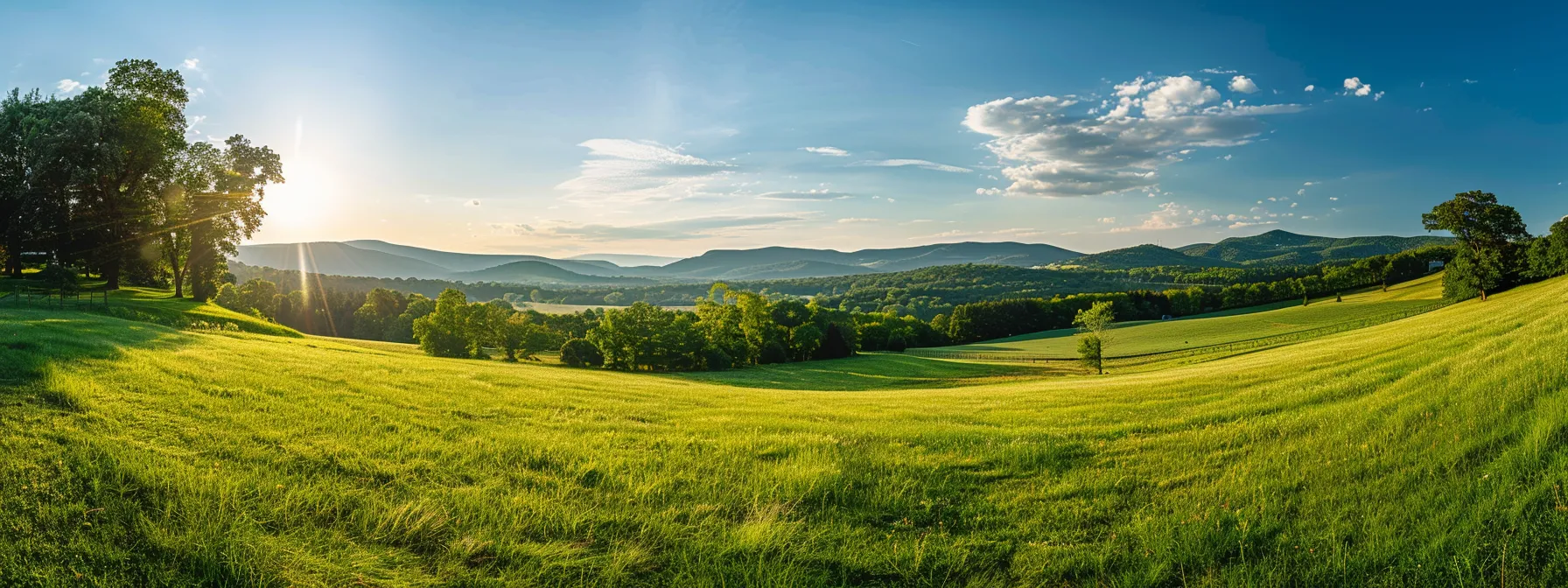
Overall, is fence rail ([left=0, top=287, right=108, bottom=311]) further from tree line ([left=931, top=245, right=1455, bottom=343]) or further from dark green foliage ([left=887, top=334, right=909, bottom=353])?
tree line ([left=931, top=245, right=1455, bottom=343])

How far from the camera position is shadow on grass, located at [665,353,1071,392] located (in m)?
45.0

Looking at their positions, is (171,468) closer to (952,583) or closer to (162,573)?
(162,573)

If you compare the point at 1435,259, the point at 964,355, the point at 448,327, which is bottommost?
the point at 964,355

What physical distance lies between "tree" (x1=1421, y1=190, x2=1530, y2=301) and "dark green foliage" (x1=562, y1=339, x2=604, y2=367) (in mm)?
84285

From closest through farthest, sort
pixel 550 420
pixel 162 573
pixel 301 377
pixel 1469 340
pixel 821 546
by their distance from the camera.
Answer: pixel 162 573 < pixel 821 546 < pixel 550 420 < pixel 301 377 < pixel 1469 340

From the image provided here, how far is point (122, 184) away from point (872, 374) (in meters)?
53.7

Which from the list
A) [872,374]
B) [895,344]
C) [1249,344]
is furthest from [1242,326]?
[872,374]

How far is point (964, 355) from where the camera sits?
80.5 m

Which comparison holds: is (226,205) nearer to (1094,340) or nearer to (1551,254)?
(1094,340)

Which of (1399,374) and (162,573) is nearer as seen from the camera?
(162,573)

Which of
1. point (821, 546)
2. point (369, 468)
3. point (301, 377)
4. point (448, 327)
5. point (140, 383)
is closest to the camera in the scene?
point (821, 546)

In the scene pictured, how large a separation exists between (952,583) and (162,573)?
5.20 metres

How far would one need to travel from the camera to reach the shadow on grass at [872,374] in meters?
45.0

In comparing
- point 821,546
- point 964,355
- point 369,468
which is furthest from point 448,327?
point 964,355
